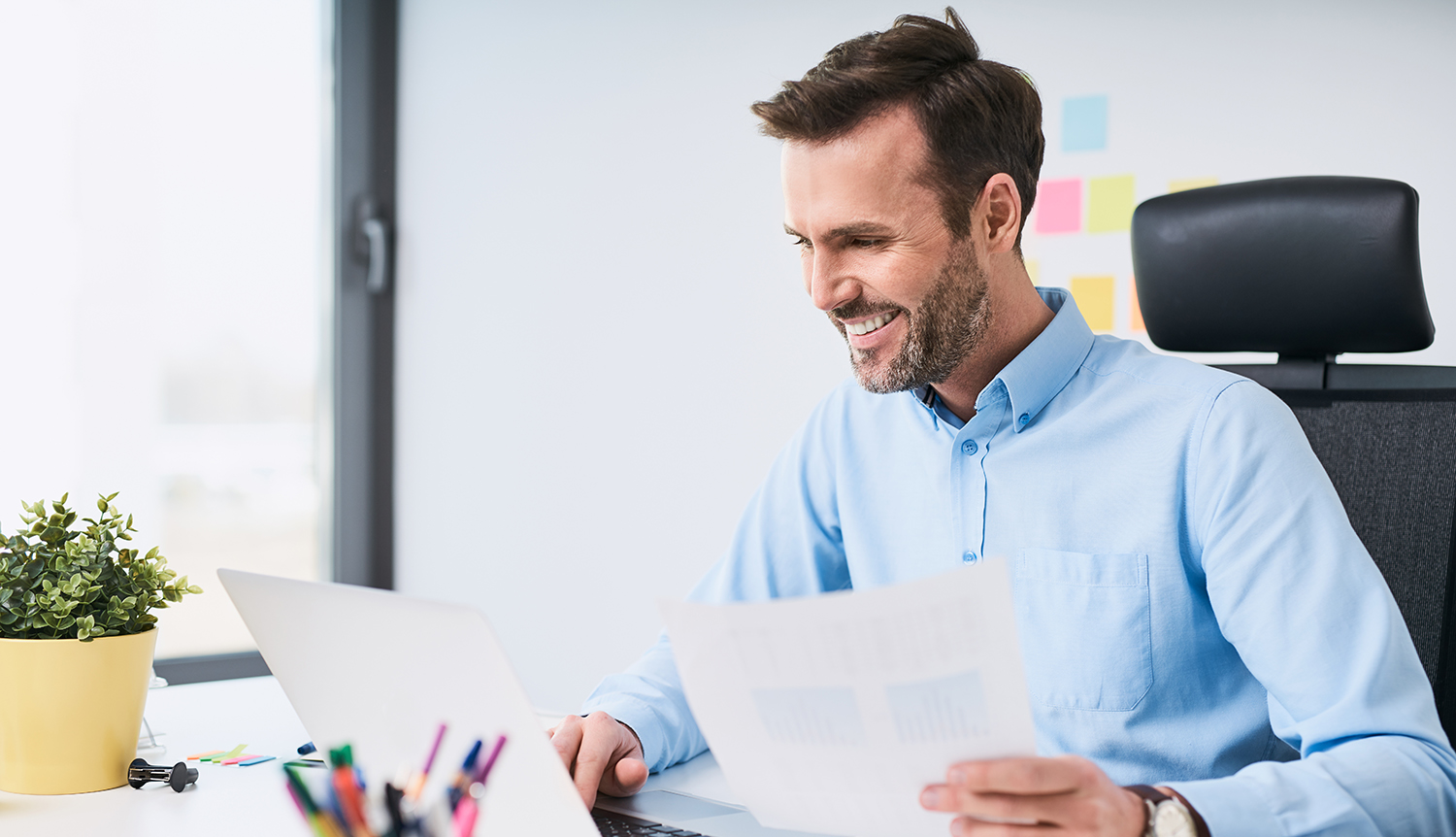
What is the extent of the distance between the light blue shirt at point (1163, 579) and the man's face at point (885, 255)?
8 centimetres

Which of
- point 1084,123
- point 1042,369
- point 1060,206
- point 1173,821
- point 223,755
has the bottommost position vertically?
point 223,755

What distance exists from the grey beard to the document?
1.78 feet

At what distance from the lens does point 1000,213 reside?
1140 millimetres

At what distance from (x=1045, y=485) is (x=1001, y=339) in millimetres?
167

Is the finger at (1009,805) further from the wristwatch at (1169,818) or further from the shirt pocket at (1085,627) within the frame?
the shirt pocket at (1085,627)

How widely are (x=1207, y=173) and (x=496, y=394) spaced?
1.52 m

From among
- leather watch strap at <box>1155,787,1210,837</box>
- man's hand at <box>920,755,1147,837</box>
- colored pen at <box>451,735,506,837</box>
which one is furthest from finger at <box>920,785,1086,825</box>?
colored pen at <box>451,735,506,837</box>

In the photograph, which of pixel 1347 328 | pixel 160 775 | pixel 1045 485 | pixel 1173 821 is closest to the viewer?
pixel 1173 821

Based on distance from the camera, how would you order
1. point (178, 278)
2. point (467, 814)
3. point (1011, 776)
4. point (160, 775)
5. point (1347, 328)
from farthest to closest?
point (178, 278)
point (1347, 328)
point (160, 775)
point (1011, 776)
point (467, 814)

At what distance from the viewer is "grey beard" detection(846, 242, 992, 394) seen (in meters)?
1.10

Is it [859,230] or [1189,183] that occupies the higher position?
[1189,183]

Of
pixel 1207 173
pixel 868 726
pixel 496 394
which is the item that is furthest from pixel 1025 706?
pixel 496 394

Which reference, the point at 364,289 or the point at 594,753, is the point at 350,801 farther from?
the point at 364,289

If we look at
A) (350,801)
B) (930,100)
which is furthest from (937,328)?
(350,801)
